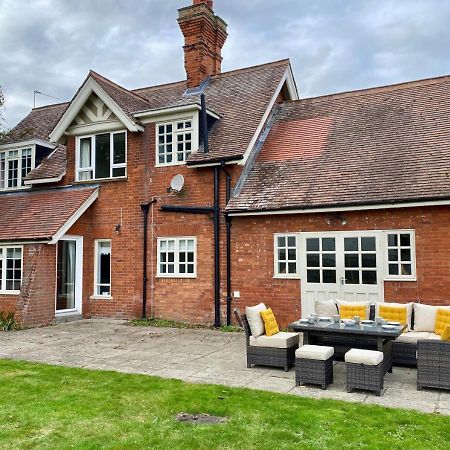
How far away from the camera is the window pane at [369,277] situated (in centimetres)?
1138

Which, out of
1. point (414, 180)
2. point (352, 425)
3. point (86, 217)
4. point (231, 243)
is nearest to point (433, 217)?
point (414, 180)

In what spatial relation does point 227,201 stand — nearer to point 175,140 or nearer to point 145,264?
point 175,140

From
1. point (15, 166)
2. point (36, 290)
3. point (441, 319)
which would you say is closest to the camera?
point (441, 319)

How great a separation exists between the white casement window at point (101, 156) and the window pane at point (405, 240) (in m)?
8.88

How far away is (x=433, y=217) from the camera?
10852 mm

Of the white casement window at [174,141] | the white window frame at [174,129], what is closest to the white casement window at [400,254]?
the white window frame at [174,129]

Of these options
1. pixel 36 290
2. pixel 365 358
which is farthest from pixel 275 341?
pixel 36 290

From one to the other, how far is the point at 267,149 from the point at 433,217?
5.78 metres

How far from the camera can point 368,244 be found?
37.9 ft

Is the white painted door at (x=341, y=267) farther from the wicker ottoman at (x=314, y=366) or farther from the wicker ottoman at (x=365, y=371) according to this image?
the wicker ottoman at (x=365, y=371)

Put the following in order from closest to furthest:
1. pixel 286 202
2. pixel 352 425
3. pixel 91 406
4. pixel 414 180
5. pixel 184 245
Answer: pixel 352 425 → pixel 91 406 → pixel 414 180 → pixel 286 202 → pixel 184 245

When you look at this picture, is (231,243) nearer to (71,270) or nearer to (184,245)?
(184,245)

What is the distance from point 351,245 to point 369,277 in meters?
0.91

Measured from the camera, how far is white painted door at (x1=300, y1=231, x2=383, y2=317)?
11398 millimetres
